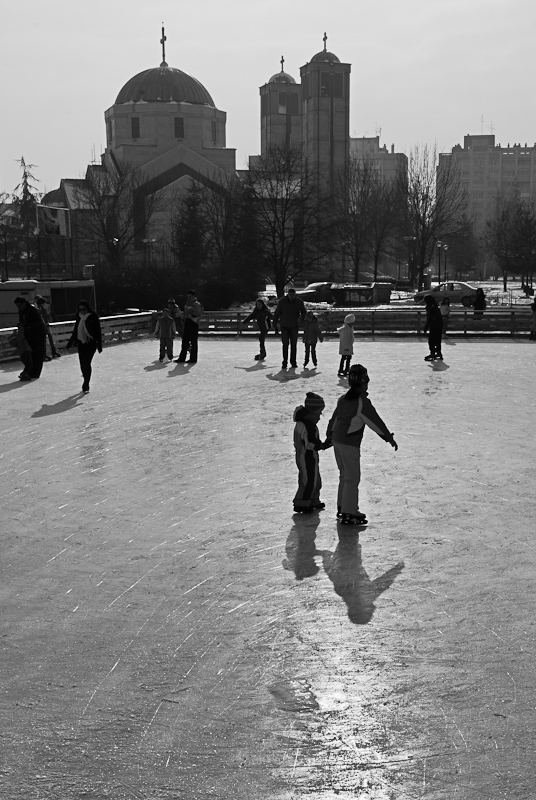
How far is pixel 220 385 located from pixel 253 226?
114 ft

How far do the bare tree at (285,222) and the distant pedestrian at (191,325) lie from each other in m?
27.9

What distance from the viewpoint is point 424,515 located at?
804 cm

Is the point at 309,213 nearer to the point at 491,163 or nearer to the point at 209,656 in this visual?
the point at 209,656

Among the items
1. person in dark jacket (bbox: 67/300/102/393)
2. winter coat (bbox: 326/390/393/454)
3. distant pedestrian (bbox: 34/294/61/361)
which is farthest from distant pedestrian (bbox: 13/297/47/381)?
winter coat (bbox: 326/390/393/454)

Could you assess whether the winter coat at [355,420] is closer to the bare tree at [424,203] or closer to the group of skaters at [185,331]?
the group of skaters at [185,331]

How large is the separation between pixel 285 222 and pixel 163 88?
4226cm

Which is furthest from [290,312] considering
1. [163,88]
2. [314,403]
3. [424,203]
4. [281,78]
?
[281,78]

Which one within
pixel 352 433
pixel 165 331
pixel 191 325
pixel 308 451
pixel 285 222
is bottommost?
pixel 308 451

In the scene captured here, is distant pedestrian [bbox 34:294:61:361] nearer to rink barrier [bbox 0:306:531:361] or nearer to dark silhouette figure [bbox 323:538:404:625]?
Result: rink barrier [bbox 0:306:531:361]

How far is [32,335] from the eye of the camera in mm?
17547

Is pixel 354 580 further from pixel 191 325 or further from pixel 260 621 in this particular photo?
pixel 191 325

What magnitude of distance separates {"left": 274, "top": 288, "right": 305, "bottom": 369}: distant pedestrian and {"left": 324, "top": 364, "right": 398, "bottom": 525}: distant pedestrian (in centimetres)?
1028

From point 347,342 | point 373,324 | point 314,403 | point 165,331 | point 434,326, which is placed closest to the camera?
point 314,403

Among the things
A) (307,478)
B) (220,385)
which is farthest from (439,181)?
(307,478)
